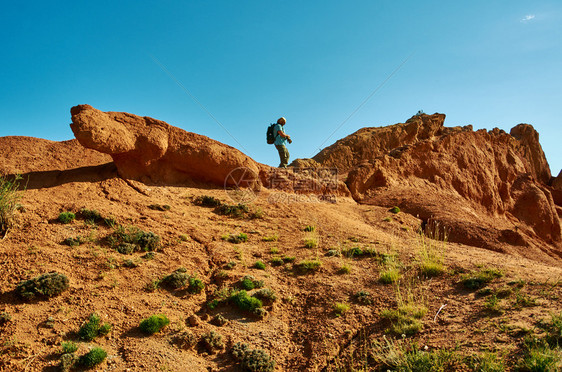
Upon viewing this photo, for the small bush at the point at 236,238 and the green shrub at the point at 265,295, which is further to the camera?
the small bush at the point at 236,238

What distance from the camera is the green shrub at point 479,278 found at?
9505 mm

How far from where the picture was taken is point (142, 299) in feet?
29.7

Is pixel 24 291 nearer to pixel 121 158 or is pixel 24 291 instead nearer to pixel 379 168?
pixel 121 158

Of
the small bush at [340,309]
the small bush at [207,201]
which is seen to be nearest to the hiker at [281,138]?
the small bush at [207,201]

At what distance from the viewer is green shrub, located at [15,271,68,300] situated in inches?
326

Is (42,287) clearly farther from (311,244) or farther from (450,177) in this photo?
(450,177)

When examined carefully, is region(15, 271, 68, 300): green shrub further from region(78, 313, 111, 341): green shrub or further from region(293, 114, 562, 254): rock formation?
region(293, 114, 562, 254): rock formation

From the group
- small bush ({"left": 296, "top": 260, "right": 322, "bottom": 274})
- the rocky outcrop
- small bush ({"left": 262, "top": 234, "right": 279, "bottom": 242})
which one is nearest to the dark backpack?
the rocky outcrop

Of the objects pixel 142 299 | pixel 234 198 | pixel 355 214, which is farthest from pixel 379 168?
pixel 142 299

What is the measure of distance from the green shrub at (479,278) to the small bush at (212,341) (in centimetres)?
696


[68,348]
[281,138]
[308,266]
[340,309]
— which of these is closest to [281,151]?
[281,138]

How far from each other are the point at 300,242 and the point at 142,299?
6.60 m

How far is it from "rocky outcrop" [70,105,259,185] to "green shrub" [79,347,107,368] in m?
8.92

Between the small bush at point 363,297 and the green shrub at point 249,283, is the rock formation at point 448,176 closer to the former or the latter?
the small bush at point 363,297
